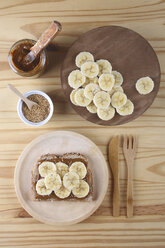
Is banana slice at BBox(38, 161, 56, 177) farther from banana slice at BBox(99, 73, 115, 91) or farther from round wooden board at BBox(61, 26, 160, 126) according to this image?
banana slice at BBox(99, 73, 115, 91)

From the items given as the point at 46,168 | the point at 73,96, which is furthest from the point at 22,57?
the point at 46,168

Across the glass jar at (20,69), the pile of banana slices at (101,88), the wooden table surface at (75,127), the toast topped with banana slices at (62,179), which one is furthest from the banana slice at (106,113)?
the glass jar at (20,69)

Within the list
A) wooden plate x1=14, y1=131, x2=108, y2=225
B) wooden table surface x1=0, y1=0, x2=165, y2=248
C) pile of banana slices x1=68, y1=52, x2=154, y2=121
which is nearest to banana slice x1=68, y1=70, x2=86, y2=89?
pile of banana slices x1=68, y1=52, x2=154, y2=121

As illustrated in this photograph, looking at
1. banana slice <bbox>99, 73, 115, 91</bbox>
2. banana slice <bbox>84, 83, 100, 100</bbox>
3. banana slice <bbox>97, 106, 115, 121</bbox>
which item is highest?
banana slice <bbox>99, 73, 115, 91</bbox>

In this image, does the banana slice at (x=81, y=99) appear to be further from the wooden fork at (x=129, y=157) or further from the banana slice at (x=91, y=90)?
the wooden fork at (x=129, y=157)

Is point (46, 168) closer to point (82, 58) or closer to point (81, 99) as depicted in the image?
point (81, 99)

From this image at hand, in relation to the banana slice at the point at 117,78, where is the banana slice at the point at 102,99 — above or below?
below
